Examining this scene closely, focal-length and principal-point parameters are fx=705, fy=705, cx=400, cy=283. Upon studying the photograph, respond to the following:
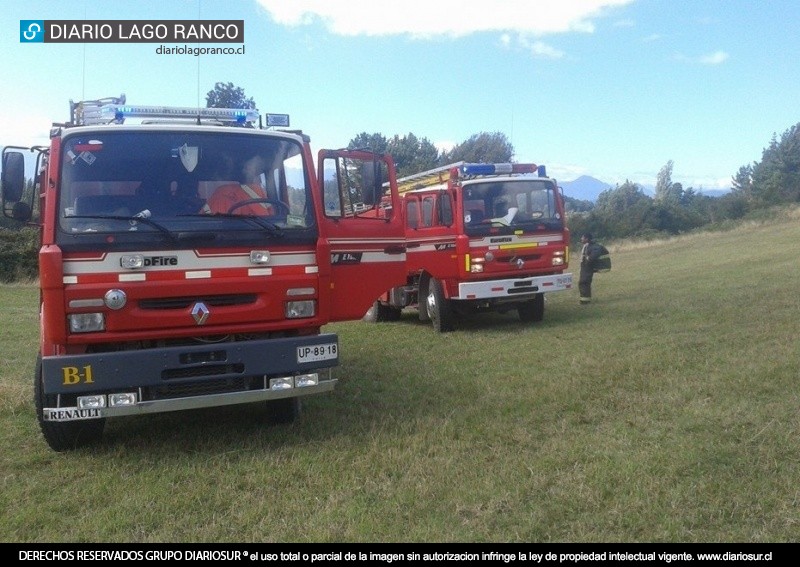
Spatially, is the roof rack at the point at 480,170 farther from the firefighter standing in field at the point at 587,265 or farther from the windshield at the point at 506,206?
the firefighter standing in field at the point at 587,265

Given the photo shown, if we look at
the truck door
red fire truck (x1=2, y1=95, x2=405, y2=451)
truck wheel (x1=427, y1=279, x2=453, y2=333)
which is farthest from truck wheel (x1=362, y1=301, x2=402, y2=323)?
red fire truck (x1=2, y1=95, x2=405, y2=451)

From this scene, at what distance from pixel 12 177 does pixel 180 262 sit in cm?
163

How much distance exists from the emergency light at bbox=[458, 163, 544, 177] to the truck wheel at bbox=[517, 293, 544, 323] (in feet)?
6.64

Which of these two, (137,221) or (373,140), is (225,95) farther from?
(373,140)

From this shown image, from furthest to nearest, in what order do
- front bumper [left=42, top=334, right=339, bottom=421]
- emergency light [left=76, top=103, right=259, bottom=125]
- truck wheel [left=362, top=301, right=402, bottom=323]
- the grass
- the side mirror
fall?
truck wheel [left=362, top=301, right=402, bottom=323]
emergency light [left=76, top=103, right=259, bottom=125]
the side mirror
front bumper [left=42, top=334, right=339, bottom=421]
the grass

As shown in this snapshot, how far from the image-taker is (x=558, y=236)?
438 inches

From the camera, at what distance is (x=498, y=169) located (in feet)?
36.0

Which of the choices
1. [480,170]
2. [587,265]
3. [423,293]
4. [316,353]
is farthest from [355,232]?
[587,265]

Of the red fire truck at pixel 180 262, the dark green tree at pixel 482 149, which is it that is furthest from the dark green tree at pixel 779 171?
the red fire truck at pixel 180 262

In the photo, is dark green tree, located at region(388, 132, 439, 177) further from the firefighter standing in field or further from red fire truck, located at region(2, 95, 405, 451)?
red fire truck, located at region(2, 95, 405, 451)

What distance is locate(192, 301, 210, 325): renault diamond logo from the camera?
509cm

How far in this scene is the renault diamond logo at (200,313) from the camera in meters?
5.09

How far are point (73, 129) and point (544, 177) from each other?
7587 millimetres
